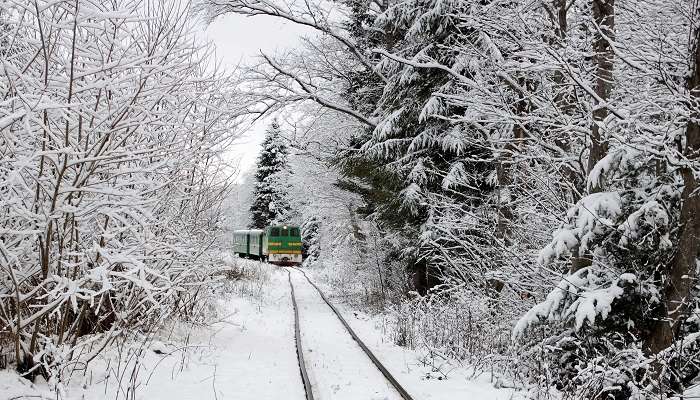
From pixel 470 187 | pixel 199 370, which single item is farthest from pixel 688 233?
pixel 199 370

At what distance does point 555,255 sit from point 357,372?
335cm

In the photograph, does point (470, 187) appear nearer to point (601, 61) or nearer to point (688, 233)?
point (601, 61)

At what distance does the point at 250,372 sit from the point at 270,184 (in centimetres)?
3865

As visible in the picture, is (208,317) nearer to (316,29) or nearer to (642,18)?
(316,29)

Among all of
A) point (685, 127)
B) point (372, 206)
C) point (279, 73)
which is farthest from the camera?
point (372, 206)

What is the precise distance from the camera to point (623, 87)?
5.86 m

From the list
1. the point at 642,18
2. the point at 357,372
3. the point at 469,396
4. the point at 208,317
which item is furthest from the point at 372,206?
the point at 642,18

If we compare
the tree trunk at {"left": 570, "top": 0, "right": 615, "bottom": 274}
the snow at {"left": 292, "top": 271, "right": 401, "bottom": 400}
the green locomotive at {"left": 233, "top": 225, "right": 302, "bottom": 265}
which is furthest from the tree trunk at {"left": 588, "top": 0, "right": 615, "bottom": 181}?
the green locomotive at {"left": 233, "top": 225, "right": 302, "bottom": 265}

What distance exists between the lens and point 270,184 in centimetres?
4534

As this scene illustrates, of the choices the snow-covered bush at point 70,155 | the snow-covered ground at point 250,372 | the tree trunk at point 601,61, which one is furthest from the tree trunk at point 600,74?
the snow-covered bush at point 70,155

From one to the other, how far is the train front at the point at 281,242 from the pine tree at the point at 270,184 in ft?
20.0

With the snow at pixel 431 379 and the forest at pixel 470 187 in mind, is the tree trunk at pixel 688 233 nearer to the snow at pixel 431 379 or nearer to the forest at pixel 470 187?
the forest at pixel 470 187

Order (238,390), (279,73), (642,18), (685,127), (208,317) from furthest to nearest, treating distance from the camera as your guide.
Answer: (279,73)
(208,317)
(238,390)
(642,18)
(685,127)

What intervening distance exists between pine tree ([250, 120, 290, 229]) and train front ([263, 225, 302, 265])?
6.10m
